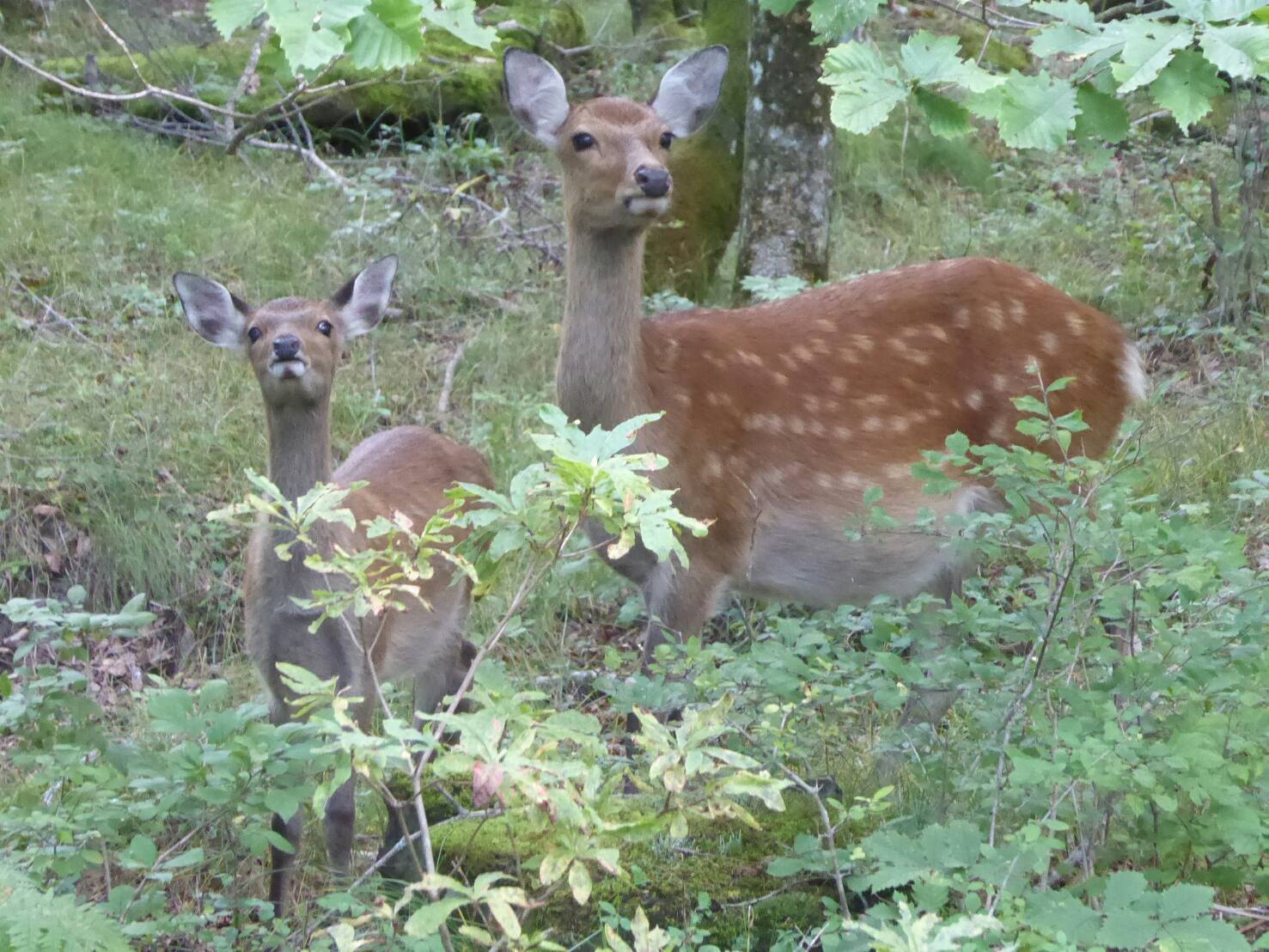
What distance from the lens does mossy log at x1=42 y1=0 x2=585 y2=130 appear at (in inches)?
423

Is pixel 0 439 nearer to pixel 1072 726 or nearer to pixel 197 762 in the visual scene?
pixel 197 762

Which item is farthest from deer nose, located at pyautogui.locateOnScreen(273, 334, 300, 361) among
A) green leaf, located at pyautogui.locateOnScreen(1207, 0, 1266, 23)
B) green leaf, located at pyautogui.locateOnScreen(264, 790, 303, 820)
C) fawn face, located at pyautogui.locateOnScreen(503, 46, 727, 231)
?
green leaf, located at pyautogui.locateOnScreen(1207, 0, 1266, 23)

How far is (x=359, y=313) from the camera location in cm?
516

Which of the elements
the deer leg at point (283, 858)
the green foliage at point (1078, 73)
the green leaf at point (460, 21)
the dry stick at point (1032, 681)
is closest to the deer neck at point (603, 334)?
the deer leg at point (283, 858)

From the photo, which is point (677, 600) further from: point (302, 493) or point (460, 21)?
point (460, 21)

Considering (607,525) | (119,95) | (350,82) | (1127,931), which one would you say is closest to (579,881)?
(607,525)

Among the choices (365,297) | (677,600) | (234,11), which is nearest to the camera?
(234,11)

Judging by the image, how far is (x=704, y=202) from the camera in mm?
8984

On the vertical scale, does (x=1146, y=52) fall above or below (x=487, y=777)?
above

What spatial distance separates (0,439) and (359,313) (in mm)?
2541

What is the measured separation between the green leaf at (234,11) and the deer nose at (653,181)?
2.89 meters

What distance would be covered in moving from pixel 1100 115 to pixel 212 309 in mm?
2940

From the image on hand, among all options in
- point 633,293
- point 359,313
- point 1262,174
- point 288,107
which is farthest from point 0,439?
point 1262,174

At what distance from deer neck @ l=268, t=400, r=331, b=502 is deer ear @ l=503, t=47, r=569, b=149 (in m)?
1.44
